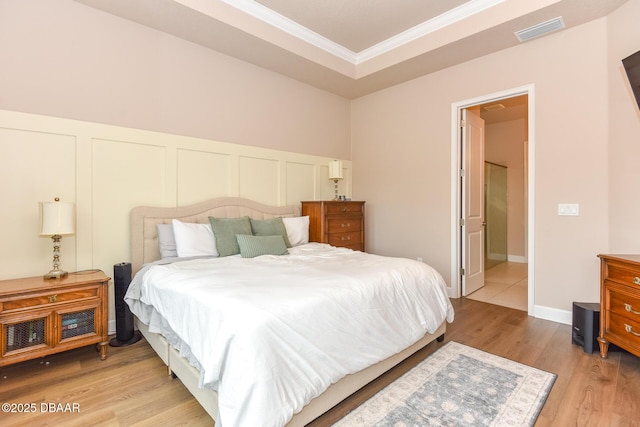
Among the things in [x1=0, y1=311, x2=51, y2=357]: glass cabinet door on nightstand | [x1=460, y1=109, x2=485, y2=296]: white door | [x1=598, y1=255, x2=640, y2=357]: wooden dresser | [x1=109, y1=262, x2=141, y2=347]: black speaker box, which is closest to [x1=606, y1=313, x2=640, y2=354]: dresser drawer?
[x1=598, y1=255, x2=640, y2=357]: wooden dresser

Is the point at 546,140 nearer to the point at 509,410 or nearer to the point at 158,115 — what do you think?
the point at 509,410

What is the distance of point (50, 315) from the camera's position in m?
2.17

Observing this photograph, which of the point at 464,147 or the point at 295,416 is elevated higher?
the point at 464,147

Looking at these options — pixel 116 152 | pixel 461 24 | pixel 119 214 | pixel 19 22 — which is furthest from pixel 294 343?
pixel 461 24

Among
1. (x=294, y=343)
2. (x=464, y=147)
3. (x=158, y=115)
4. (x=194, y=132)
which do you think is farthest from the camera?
(x=464, y=147)

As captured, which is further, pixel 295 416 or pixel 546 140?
pixel 546 140

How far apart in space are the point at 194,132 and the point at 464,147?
10.8 feet

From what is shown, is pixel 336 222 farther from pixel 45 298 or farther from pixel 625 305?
pixel 45 298

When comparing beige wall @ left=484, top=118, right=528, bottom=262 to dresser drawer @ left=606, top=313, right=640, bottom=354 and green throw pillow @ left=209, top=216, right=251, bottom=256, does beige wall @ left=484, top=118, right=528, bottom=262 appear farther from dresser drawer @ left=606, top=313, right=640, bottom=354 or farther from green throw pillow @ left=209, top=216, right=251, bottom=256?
green throw pillow @ left=209, top=216, right=251, bottom=256

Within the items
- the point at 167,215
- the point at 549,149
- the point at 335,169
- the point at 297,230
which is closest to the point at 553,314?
the point at 549,149

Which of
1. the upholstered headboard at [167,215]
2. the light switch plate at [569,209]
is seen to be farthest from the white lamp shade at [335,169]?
the light switch plate at [569,209]

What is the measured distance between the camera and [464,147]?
400 cm

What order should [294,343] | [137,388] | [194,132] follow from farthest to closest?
[194,132] < [137,388] < [294,343]

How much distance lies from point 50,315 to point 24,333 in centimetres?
17
